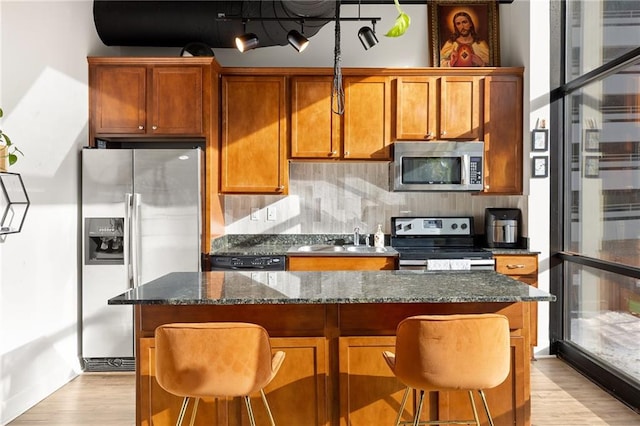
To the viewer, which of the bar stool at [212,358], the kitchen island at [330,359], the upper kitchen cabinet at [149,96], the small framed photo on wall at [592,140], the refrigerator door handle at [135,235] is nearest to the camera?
the bar stool at [212,358]

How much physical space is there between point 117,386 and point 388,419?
7.08 ft

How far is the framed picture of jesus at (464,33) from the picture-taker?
4695 millimetres

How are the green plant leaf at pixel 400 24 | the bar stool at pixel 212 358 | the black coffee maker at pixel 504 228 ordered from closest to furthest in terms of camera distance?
the bar stool at pixel 212 358 → the green plant leaf at pixel 400 24 → the black coffee maker at pixel 504 228

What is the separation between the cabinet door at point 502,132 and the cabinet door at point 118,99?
2.88 meters

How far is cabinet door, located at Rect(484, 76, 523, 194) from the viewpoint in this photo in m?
4.42

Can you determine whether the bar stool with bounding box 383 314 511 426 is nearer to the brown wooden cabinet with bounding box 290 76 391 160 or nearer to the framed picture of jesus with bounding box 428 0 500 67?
the brown wooden cabinet with bounding box 290 76 391 160

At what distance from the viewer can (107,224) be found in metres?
3.90

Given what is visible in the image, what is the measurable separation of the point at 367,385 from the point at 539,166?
2.76 meters

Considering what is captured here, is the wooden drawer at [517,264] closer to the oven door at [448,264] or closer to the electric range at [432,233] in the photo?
the oven door at [448,264]

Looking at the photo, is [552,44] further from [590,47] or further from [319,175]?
[319,175]

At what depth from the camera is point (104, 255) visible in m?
3.90

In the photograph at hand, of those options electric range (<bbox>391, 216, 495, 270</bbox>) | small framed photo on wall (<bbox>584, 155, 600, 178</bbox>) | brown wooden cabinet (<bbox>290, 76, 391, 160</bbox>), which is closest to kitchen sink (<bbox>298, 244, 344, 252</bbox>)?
electric range (<bbox>391, 216, 495, 270</bbox>)

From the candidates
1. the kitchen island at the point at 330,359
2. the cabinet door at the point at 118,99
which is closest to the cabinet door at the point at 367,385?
the kitchen island at the point at 330,359

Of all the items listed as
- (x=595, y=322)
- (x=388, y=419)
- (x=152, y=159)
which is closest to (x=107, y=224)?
(x=152, y=159)
